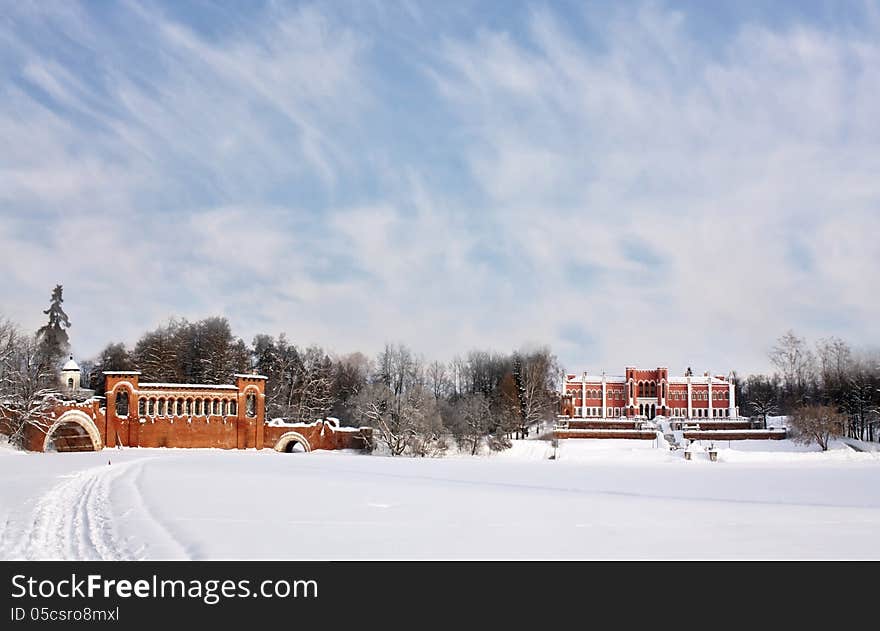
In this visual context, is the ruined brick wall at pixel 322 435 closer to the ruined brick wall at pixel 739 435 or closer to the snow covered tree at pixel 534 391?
the snow covered tree at pixel 534 391

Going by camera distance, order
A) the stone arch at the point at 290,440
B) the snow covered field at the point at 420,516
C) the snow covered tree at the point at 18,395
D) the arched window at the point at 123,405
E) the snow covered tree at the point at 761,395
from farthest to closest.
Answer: the snow covered tree at the point at 761,395, the stone arch at the point at 290,440, the arched window at the point at 123,405, the snow covered tree at the point at 18,395, the snow covered field at the point at 420,516

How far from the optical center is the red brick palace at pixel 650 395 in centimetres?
9638

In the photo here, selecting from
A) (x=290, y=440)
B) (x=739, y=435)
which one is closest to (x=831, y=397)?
(x=739, y=435)

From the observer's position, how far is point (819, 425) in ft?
188

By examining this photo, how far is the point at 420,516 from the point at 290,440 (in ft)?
150

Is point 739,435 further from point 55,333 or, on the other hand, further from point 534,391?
point 55,333

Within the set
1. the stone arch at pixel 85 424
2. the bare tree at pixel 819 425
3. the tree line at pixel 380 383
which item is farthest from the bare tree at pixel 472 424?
the stone arch at pixel 85 424

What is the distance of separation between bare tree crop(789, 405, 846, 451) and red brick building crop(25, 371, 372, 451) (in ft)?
104

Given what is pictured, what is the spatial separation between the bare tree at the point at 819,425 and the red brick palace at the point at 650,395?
120 feet

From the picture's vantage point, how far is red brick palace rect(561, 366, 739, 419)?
3794 inches

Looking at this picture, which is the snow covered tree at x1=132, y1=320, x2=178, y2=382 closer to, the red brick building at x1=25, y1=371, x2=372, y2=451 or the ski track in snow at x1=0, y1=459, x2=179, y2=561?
the red brick building at x1=25, y1=371, x2=372, y2=451
